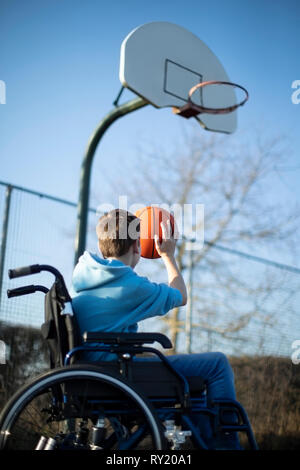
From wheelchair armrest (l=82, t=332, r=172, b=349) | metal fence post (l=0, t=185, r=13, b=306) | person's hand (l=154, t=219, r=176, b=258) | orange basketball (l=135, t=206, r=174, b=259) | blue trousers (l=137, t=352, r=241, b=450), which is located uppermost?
metal fence post (l=0, t=185, r=13, b=306)

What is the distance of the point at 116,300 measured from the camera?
2.53 m

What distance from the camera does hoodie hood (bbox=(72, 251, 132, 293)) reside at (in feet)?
8.39

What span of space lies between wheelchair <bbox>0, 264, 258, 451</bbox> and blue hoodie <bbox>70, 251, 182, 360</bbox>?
0.40ft

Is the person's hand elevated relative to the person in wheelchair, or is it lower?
elevated

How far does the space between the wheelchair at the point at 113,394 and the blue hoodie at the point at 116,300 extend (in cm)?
12

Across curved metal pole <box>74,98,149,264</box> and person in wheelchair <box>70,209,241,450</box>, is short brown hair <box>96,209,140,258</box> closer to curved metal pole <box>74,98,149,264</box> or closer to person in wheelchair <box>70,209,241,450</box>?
person in wheelchair <box>70,209,241,450</box>

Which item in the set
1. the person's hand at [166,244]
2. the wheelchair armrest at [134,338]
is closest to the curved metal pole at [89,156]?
the person's hand at [166,244]

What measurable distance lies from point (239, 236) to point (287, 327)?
4.99 meters

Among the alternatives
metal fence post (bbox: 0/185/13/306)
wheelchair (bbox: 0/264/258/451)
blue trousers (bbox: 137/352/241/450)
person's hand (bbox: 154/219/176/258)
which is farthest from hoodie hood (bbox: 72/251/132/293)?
metal fence post (bbox: 0/185/13/306)

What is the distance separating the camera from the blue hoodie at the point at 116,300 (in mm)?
2535

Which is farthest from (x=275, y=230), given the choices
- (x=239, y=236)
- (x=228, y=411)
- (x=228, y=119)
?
(x=228, y=411)

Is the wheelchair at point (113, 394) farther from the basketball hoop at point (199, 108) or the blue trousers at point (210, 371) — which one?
the basketball hoop at point (199, 108)

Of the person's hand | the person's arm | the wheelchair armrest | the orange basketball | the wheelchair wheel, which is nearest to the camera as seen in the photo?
the wheelchair wheel

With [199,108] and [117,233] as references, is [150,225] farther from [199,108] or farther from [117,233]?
[199,108]
